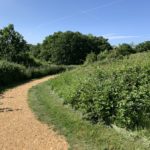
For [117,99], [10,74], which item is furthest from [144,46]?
[117,99]

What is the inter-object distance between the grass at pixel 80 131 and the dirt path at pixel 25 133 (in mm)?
291

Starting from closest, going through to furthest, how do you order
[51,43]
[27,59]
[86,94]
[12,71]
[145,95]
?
[145,95] → [86,94] → [12,71] → [27,59] → [51,43]

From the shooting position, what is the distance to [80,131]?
878 centimetres

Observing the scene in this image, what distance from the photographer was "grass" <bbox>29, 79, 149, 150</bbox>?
753 centimetres

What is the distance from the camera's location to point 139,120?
8.77 m

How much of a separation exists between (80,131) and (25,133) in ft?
5.06

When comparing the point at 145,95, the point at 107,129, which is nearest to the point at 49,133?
the point at 107,129

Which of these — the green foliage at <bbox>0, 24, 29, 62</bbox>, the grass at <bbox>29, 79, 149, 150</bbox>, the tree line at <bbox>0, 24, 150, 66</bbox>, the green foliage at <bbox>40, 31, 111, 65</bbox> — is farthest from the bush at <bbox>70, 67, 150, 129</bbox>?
the green foliage at <bbox>40, 31, 111, 65</bbox>

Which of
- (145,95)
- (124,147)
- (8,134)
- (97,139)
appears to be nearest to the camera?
(124,147)

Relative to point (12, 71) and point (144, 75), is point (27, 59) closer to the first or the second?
point (12, 71)

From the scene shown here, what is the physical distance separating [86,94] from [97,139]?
262 centimetres

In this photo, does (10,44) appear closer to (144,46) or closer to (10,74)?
(10,74)

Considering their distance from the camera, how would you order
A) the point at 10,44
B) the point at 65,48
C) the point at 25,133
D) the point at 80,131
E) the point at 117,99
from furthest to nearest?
the point at 65,48, the point at 10,44, the point at 117,99, the point at 80,131, the point at 25,133

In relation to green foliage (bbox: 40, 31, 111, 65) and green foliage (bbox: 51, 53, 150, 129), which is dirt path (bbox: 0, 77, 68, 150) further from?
green foliage (bbox: 40, 31, 111, 65)
